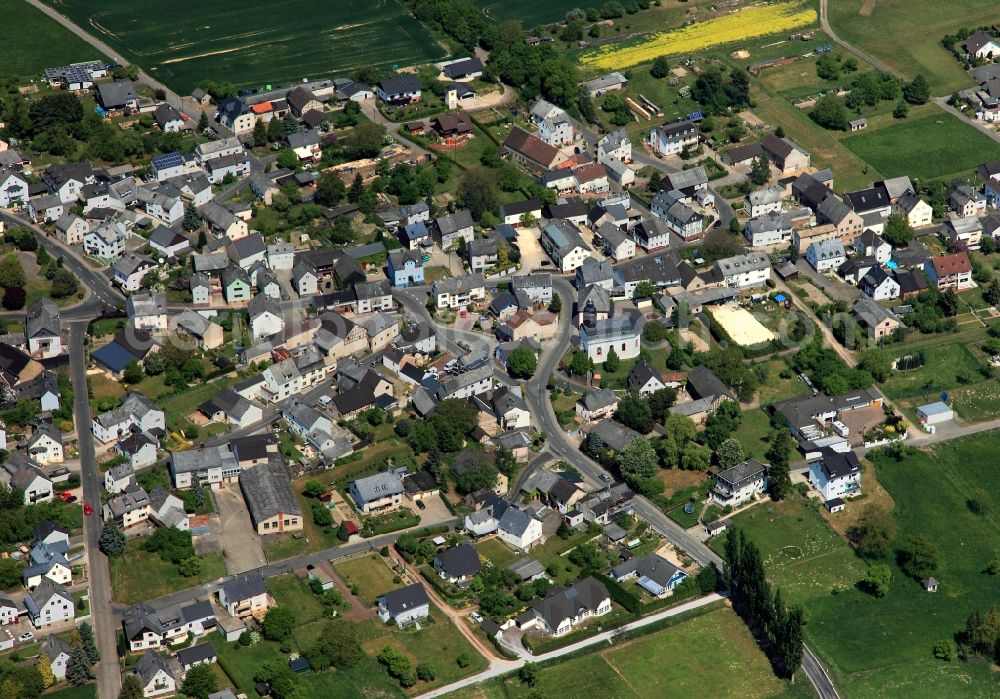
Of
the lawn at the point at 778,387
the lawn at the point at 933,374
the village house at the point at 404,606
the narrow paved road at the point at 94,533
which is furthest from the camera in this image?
the lawn at the point at 933,374

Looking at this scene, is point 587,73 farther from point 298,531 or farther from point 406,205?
point 298,531

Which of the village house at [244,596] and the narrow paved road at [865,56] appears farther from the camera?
the narrow paved road at [865,56]

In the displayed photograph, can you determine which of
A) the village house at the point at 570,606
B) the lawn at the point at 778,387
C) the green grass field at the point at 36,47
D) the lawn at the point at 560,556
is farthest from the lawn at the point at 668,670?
the green grass field at the point at 36,47

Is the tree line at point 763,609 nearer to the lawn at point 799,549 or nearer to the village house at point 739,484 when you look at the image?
the lawn at point 799,549

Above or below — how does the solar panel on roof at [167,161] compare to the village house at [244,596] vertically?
above

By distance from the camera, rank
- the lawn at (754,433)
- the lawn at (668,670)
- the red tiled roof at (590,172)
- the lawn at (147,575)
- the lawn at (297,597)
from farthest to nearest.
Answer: the red tiled roof at (590,172) < the lawn at (754,433) < the lawn at (147,575) < the lawn at (297,597) < the lawn at (668,670)

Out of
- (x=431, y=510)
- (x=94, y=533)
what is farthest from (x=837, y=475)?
(x=94, y=533)
